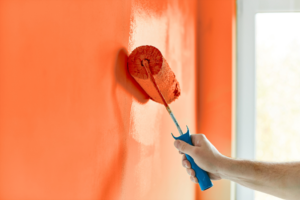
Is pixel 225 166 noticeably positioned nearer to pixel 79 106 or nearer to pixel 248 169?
pixel 248 169

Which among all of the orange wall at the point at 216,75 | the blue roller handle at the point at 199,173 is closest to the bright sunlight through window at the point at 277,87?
the orange wall at the point at 216,75

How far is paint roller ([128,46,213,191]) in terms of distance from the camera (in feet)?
2.05

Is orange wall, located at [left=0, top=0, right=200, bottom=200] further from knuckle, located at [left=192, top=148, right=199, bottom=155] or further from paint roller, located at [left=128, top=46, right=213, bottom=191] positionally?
knuckle, located at [left=192, top=148, right=199, bottom=155]

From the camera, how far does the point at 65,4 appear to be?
0.44 meters

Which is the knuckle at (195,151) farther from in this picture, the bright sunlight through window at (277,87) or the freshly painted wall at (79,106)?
the bright sunlight through window at (277,87)

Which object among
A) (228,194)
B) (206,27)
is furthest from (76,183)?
(206,27)

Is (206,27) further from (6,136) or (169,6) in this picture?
(6,136)

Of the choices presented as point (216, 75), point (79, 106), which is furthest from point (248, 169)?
point (216, 75)

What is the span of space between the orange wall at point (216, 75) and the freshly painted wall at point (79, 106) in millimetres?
520

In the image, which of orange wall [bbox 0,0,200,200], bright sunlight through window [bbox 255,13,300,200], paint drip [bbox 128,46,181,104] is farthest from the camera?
bright sunlight through window [bbox 255,13,300,200]

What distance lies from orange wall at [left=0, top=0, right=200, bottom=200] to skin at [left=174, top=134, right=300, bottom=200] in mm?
160

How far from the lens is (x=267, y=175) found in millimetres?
677

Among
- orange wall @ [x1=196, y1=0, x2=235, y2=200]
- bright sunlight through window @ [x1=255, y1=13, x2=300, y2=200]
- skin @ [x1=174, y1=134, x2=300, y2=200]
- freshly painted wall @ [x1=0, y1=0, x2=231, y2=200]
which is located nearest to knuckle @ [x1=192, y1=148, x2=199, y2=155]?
skin @ [x1=174, y1=134, x2=300, y2=200]

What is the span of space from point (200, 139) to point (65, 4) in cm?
51
